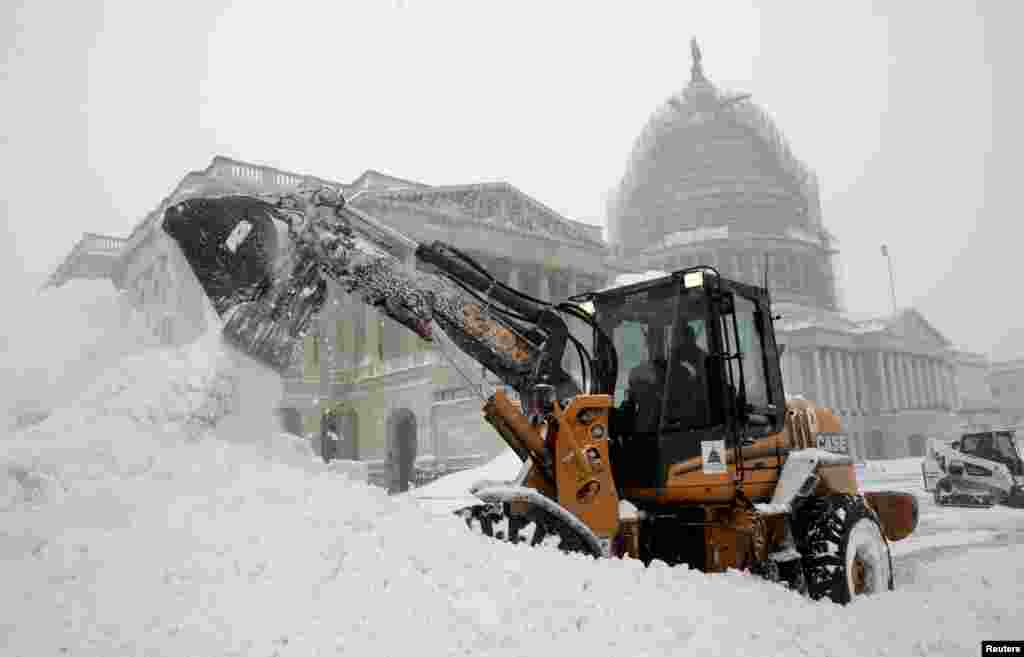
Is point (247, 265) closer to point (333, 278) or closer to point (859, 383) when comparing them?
point (333, 278)

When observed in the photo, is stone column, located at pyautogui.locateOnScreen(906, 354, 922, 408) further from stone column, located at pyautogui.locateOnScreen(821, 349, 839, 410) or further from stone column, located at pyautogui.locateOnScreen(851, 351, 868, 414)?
stone column, located at pyautogui.locateOnScreen(821, 349, 839, 410)

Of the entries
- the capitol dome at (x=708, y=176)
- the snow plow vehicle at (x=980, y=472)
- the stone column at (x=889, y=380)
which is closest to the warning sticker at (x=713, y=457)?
the snow plow vehicle at (x=980, y=472)

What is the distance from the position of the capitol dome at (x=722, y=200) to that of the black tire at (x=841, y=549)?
216 feet

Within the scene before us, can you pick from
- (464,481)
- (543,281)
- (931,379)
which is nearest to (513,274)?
(543,281)

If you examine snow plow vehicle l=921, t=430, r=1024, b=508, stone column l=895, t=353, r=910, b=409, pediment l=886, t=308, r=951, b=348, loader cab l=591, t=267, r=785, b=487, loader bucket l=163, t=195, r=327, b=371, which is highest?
pediment l=886, t=308, r=951, b=348

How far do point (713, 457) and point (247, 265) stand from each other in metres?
3.77

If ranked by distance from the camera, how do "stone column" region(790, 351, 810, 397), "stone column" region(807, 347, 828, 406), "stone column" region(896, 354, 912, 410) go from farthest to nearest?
1. "stone column" region(896, 354, 912, 410)
2. "stone column" region(807, 347, 828, 406)
3. "stone column" region(790, 351, 810, 397)

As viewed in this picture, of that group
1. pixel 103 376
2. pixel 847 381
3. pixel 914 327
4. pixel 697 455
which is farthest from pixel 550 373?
pixel 914 327

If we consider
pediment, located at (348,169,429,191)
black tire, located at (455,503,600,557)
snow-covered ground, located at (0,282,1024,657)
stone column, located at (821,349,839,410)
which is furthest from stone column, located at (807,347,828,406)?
black tire, located at (455,503,600,557)

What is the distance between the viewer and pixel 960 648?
5344 mm

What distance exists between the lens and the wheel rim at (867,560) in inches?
259

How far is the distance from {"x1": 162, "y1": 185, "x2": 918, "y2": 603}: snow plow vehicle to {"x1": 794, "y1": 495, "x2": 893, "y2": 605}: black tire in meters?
0.02

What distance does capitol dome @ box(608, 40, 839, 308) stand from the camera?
7325 centimetres

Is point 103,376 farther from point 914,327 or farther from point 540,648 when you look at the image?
point 914,327
